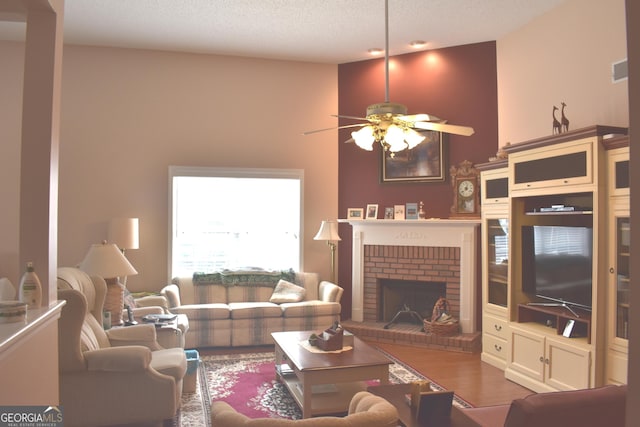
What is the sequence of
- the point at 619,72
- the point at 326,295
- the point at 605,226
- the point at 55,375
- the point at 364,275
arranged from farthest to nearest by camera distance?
the point at 364,275 < the point at 326,295 < the point at 619,72 < the point at 605,226 < the point at 55,375

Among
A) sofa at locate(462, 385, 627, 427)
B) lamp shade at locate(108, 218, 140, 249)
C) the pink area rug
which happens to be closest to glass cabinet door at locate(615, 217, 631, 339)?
the pink area rug

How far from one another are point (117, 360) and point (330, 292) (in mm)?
3180

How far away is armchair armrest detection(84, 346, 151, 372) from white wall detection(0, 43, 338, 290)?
317 cm

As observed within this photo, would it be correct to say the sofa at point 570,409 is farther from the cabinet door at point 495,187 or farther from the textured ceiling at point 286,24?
the textured ceiling at point 286,24

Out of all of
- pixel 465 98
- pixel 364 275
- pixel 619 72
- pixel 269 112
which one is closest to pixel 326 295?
pixel 364 275

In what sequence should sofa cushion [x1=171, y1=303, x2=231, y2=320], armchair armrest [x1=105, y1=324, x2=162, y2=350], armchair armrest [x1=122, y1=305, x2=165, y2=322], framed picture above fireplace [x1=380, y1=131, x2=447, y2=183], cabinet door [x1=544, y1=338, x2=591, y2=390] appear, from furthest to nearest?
1. framed picture above fireplace [x1=380, y1=131, x2=447, y2=183]
2. sofa cushion [x1=171, y1=303, x2=231, y2=320]
3. armchair armrest [x1=122, y1=305, x2=165, y2=322]
4. armchair armrest [x1=105, y1=324, x2=162, y2=350]
5. cabinet door [x1=544, y1=338, x2=591, y2=390]

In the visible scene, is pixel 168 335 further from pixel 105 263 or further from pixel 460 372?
pixel 460 372

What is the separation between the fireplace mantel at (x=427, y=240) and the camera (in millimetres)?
5977

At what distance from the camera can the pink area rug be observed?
3863 millimetres

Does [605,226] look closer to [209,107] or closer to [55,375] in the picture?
[55,375]

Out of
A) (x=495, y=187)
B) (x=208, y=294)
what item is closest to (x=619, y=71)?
(x=495, y=187)

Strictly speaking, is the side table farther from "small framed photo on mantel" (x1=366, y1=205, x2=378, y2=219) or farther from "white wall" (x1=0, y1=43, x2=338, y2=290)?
"small framed photo on mantel" (x1=366, y1=205, x2=378, y2=219)

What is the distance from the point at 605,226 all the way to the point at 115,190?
212 inches

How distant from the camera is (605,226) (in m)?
3.81
